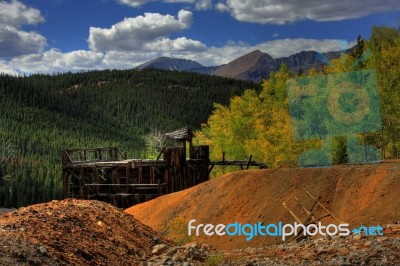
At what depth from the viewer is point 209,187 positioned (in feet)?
76.6

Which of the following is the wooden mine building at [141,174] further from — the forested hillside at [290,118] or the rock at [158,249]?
the rock at [158,249]

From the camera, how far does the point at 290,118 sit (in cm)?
3678

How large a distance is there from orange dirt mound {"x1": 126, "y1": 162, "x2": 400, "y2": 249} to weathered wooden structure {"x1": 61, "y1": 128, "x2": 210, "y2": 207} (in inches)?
410

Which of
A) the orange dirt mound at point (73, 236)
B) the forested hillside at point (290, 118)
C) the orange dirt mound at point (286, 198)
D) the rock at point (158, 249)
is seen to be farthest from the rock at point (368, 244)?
the forested hillside at point (290, 118)

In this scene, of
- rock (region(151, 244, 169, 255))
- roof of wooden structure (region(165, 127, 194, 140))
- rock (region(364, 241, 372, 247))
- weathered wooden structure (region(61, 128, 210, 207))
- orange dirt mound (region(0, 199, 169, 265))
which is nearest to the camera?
orange dirt mound (region(0, 199, 169, 265))

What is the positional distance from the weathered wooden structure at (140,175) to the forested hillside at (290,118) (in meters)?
6.13

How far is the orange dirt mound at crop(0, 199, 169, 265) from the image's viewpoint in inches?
422

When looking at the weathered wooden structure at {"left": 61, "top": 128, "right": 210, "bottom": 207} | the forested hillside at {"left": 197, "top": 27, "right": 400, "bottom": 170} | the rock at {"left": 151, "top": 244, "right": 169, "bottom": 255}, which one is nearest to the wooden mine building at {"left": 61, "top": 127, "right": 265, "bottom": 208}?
the weathered wooden structure at {"left": 61, "top": 128, "right": 210, "bottom": 207}

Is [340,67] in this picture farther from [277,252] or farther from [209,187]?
[277,252]

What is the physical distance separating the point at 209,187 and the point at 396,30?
92.6 ft

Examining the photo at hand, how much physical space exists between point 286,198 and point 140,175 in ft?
55.4

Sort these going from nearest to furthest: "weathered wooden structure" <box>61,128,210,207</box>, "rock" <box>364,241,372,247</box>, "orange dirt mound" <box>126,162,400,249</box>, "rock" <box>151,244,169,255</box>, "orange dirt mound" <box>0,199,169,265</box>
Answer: "orange dirt mound" <box>0,199,169,265</box>, "rock" <box>364,241,372,247</box>, "rock" <box>151,244,169,255</box>, "orange dirt mound" <box>126,162,400,249</box>, "weathered wooden structure" <box>61,128,210,207</box>

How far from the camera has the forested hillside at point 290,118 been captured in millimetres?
31469

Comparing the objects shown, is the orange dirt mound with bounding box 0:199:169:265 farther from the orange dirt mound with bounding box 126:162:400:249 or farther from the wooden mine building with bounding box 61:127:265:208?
the wooden mine building with bounding box 61:127:265:208
